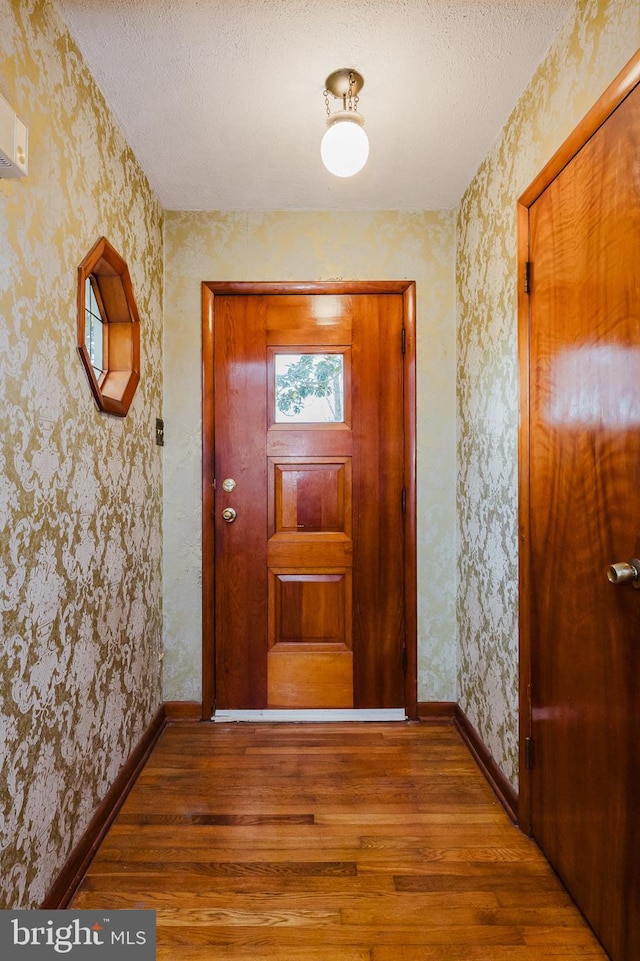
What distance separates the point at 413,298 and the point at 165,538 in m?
1.61

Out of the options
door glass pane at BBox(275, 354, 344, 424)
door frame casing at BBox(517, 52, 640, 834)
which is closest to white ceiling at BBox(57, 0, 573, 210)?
door frame casing at BBox(517, 52, 640, 834)

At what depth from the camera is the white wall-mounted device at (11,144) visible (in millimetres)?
970

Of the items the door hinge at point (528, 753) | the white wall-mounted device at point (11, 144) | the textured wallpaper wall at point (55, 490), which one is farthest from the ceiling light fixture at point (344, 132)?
the door hinge at point (528, 753)

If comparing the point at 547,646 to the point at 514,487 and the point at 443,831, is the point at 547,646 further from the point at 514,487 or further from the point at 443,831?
the point at 443,831

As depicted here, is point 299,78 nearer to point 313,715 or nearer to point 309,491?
point 309,491

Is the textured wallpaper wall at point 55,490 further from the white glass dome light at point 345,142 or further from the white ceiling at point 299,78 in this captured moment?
the white glass dome light at point 345,142

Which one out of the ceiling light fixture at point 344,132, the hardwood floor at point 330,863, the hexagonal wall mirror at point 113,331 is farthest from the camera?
the hexagonal wall mirror at point 113,331

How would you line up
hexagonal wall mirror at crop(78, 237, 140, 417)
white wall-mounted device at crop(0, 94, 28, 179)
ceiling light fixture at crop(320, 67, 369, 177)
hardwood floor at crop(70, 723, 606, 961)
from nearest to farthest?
Result: white wall-mounted device at crop(0, 94, 28, 179) < hardwood floor at crop(70, 723, 606, 961) < ceiling light fixture at crop(320, 67, 369, 177) < hexagonal wall mirror at crop(78, 237, 140, 417)

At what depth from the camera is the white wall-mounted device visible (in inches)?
38.2

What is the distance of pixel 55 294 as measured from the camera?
1.33 meters

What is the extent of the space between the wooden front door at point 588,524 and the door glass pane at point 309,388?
988mm

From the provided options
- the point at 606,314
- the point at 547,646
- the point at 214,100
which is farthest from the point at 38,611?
the point at 214,100

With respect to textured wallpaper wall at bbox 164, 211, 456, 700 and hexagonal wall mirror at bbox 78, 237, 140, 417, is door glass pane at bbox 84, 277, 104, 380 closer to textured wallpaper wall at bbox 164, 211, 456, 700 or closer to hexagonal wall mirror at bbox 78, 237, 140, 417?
hexagonal wall mirror at bbox 78, 237, 140, 417

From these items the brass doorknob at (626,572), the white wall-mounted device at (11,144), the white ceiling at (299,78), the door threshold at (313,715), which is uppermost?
the white ceiling at (299,78)
